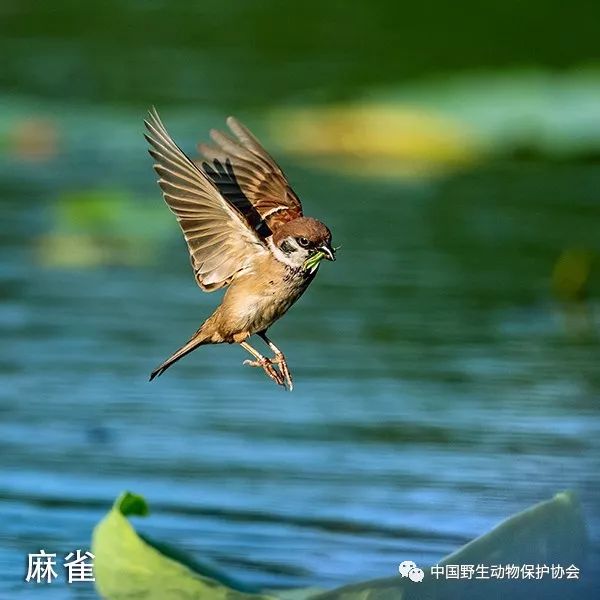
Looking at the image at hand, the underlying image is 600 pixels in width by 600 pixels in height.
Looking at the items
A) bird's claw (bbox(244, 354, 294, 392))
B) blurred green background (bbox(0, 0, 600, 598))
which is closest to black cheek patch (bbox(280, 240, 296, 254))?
bird's claw (bbox(244, 354, 294, 392))

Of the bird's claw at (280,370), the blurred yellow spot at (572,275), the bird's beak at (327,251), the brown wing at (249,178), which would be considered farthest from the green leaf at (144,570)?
the blurred yellow spot at (572,275)

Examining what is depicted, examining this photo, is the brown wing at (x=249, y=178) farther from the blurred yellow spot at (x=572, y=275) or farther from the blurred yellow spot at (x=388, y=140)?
the blurred yellow spot at (x=388, y=140)

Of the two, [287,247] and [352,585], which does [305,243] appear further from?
[352,585]

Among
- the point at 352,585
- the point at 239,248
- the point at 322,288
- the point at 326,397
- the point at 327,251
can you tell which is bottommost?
the point at 352,585

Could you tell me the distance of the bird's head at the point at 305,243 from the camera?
4.04 meters

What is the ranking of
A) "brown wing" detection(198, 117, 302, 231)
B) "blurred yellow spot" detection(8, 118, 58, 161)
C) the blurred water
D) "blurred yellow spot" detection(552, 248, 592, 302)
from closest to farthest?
1. "brown wing" detection(198, 117, 302, 231)
2. the blurred water
3. "blurred yellow spot" detection(552, 248, 592, 302)
4. "blurred yellow spot" detection(8, 118, 58, 161)

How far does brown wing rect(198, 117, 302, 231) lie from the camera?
4.61 m

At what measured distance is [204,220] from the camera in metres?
4.34

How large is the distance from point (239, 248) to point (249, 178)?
469mm

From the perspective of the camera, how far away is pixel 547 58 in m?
15.1

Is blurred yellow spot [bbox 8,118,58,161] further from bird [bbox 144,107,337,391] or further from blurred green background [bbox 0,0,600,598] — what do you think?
bird [bbox 144,107,337,391]

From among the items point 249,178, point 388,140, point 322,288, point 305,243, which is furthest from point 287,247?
point 388,140

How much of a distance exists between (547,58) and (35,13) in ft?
13.4

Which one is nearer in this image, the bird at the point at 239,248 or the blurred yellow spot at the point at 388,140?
the bird at the point at 239,248
